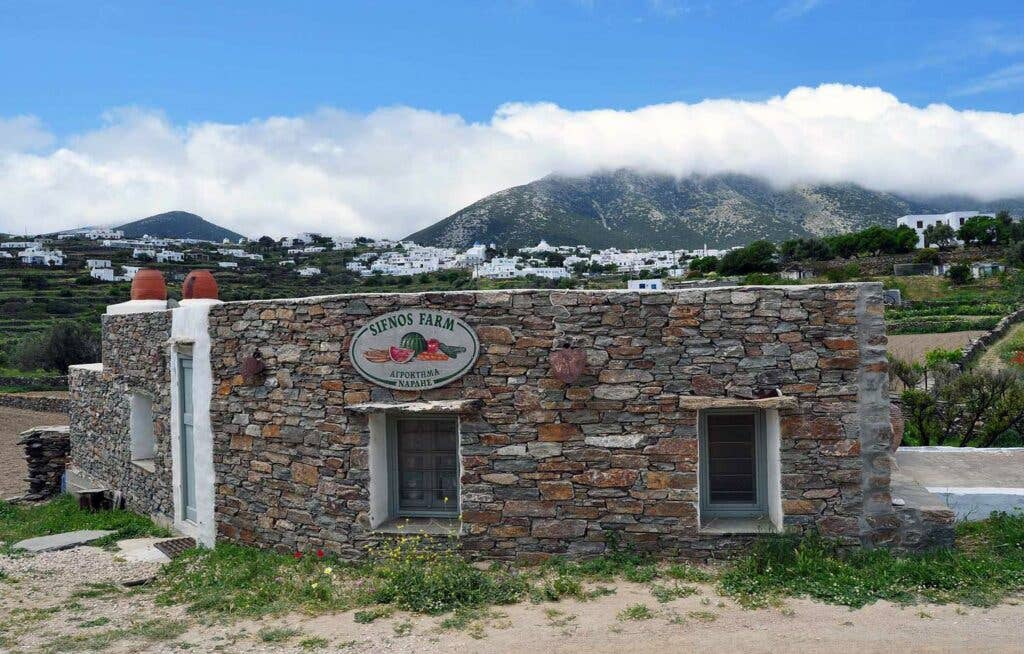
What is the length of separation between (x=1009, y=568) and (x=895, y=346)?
26.1m

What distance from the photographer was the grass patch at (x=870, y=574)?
6496mm

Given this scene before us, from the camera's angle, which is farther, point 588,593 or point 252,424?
point 252,424

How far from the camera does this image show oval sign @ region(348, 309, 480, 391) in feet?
24.8

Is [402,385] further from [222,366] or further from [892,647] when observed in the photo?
[892,647]

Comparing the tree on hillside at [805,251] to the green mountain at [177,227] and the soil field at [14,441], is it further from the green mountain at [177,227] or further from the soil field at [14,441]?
the green mountain at [177,227]

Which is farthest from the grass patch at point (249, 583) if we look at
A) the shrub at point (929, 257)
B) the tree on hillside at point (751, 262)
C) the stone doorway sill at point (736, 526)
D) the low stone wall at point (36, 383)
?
the shrub at point (929, 257)

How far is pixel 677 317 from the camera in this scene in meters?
7.34

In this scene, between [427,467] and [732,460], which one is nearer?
[732,460]

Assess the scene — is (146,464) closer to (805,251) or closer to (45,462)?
(45,462)

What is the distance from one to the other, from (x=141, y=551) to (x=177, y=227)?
121m

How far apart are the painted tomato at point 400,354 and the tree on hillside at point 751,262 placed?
5130 cm

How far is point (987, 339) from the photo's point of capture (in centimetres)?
2762

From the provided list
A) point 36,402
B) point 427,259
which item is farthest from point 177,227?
point 36,402

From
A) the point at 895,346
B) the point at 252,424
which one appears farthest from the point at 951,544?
the point at 895,346
